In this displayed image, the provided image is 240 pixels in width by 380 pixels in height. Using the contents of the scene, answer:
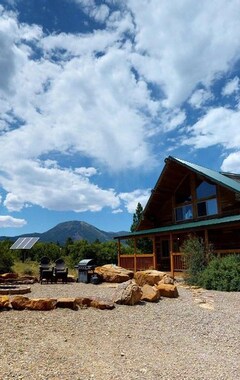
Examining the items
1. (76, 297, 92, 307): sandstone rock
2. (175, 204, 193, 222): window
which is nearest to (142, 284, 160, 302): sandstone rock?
(76, 297, 92, 307): sandstone rock

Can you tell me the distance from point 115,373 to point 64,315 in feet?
10.7

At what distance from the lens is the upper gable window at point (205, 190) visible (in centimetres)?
1986

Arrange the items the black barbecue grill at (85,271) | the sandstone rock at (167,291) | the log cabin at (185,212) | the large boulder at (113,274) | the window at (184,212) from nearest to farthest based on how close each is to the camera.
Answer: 1. the sandstone rock at (167,291)
2. the large boulder at (113,274)
3. the black barbecue grill at (85,271)
4. the log cabin at (185,212)
5. the window at (184,212)

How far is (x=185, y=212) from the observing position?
72.5ft

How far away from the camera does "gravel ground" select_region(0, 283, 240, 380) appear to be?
495cm

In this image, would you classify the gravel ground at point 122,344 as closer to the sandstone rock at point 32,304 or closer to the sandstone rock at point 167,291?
the sandstone rock at point 32,304

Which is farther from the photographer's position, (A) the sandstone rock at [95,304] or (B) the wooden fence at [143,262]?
(B) the wooden fence at [143,262]

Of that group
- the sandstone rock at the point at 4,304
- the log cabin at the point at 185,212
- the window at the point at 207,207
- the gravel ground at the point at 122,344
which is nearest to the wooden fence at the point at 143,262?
the log cabin at the point at 185,212

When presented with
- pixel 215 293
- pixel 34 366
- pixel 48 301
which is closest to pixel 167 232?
pixel 215 293

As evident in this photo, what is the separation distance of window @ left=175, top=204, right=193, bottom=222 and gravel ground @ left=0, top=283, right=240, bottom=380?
12.4m

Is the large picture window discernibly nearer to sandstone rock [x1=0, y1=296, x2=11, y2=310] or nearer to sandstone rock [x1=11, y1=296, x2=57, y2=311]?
sandstone rock [x1=11, y1=296, x2=57, y2=311]

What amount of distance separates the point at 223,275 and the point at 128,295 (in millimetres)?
4967

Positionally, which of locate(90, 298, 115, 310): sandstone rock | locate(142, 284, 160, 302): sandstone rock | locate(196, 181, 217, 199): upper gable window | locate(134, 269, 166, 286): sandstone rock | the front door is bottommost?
locate(90, 298, 115, 310): sandstone rock

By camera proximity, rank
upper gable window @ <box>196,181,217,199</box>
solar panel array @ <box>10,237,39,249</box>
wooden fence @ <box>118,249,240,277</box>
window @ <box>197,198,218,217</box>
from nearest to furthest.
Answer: wooden fence @ <box>118,249,240,277</box>, window @ <box>197,198,218,217</box>, upper gable window @ <box>196,181,217,199</box>, solar panel array @ <box>10,237,39,249</box>
